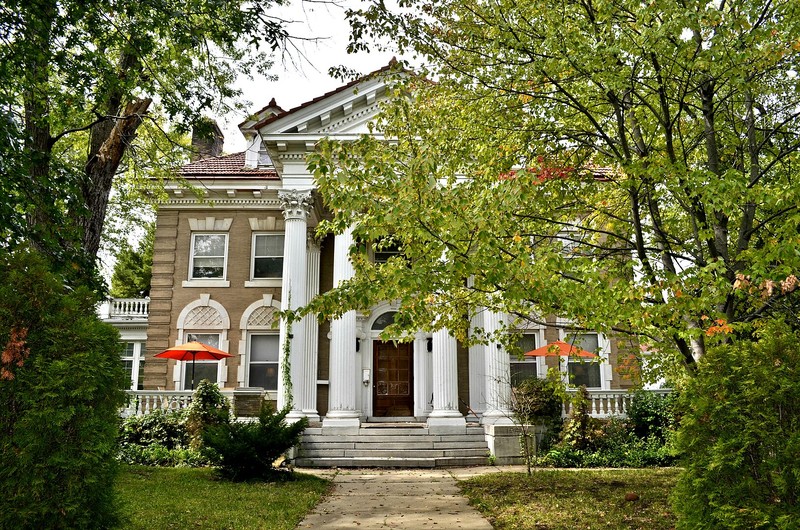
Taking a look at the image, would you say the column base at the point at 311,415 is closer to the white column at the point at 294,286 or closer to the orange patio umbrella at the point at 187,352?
the white column at the point at 294,286

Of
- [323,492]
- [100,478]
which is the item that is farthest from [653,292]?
[323,492]

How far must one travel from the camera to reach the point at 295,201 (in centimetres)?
1786

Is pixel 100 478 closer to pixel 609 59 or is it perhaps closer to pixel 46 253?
pixel 46 253

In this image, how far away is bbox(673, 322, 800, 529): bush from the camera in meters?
4.77

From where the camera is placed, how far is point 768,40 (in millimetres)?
7426

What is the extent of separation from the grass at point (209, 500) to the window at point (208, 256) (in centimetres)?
949

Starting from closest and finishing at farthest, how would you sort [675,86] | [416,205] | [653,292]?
1. [416,205]
2. [653,292]
3. [675,86]

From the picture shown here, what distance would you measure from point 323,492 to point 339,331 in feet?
21.7

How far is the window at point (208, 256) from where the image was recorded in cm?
2217

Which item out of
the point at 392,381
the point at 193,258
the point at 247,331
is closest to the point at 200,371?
the point at 247,331

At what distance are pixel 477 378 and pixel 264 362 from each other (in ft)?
23.6

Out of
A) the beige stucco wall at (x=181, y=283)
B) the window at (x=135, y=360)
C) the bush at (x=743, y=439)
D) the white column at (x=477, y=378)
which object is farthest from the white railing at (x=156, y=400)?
the bush at (x=743, y=439)

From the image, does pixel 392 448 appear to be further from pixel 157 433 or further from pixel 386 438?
pixel 157 433

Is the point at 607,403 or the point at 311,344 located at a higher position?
the point at 311,344
